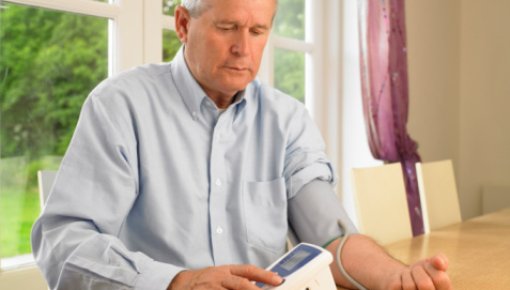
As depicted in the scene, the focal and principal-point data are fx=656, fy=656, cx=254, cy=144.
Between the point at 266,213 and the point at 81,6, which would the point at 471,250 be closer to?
the point at 266,213

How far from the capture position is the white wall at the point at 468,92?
4.12 m

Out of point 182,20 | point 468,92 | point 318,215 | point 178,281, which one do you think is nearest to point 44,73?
point 182,20

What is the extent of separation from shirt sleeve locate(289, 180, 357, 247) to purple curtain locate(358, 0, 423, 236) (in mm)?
1692

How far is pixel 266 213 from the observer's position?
1.44 meters

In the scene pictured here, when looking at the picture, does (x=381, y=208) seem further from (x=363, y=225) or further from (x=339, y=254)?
(x=339, y=254)

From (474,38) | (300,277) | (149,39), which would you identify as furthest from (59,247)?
(474,38)

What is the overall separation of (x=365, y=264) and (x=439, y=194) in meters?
1.63

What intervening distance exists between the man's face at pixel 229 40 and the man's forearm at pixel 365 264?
16.3 inches

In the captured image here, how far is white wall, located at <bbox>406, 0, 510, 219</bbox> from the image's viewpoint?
13.5 feet

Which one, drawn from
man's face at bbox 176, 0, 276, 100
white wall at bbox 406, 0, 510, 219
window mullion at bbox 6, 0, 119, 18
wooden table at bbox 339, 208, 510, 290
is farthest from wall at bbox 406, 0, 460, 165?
man's face at bbox 176, 0, 276, 100

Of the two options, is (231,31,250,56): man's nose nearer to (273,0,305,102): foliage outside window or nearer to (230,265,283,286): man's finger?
(230,265,283,286): man's finger

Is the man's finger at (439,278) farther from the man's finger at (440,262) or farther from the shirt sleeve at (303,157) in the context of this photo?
the shirt sleeve at (303,157)

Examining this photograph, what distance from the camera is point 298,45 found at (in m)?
3.25

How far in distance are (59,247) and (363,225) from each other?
1299 millimetres
